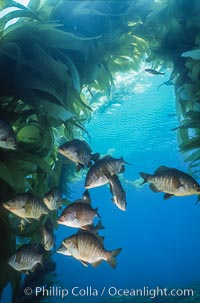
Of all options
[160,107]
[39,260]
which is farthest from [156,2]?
[160,107]

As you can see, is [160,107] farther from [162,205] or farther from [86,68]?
[162,205]

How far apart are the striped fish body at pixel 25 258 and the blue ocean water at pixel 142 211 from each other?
2218 mm

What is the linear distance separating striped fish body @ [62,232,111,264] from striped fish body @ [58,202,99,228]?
0.45 feet

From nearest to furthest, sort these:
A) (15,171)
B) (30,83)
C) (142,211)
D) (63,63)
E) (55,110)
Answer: (15,171) → (30,83) → (55,110) → (63,63) → (142,211)

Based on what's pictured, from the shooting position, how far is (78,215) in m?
3.34

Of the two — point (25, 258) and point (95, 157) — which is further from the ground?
point (95, 157)

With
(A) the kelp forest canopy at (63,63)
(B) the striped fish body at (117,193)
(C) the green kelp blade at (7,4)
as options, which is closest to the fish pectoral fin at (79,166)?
(A) the kelp forest canopy at (63,63)

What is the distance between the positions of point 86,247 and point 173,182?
113 centimetres

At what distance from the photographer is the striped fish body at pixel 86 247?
10.7 feet

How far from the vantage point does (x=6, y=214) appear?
2.75 m

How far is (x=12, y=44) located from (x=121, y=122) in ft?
64.7

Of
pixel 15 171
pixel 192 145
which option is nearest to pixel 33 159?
pixel 15 171

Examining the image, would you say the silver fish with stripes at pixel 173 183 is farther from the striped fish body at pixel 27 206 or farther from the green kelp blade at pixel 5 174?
the green kelp blade at pixel 5 174

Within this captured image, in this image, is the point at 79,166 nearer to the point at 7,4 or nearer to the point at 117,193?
the point at 117,193
